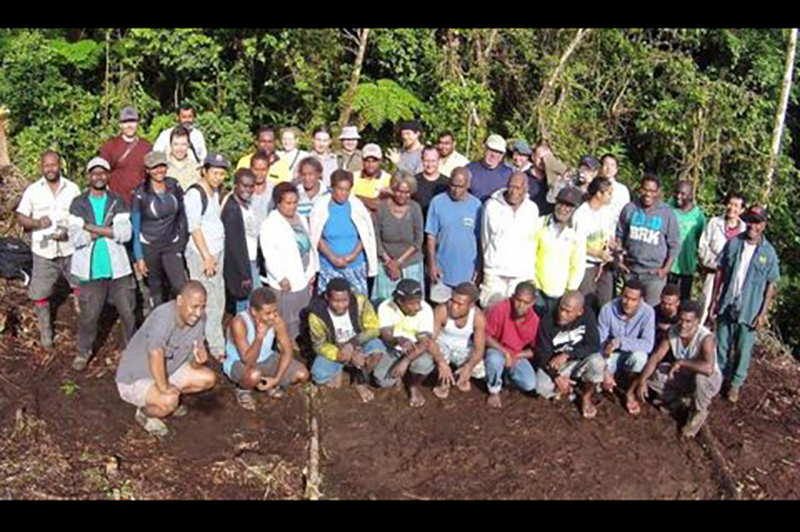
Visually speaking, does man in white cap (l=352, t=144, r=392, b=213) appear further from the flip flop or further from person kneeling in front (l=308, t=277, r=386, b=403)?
the flip flop

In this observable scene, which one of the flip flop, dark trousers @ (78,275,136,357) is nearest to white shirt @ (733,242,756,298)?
the flip flop

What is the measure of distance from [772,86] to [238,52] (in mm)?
8321

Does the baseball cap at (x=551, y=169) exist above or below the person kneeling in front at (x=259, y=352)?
above

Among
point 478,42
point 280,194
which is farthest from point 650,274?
point 478,42

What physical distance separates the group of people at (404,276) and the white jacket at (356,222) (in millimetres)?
18

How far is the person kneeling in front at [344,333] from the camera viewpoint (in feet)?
22.5

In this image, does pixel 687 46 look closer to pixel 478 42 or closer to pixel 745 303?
pixel 478 42

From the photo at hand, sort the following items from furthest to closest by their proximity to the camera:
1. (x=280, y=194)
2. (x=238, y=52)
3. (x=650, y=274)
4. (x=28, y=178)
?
(x=238, y=52), (x=28, y=178), (x=650, y=274), (x=280, y=194)

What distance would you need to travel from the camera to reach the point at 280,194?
6926mm

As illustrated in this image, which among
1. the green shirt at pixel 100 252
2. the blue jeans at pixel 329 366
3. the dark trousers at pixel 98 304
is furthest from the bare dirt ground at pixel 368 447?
the green shirt at pixel 100 252

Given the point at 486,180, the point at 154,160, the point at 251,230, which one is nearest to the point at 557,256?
the point at 486,180

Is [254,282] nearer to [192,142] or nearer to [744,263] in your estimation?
[192,142]

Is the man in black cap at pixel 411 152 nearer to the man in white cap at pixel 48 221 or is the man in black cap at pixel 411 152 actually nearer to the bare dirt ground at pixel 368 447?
the bare dirt ground at pixel 368 447

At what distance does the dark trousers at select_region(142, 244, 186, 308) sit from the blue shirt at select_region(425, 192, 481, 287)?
7.16 feet
